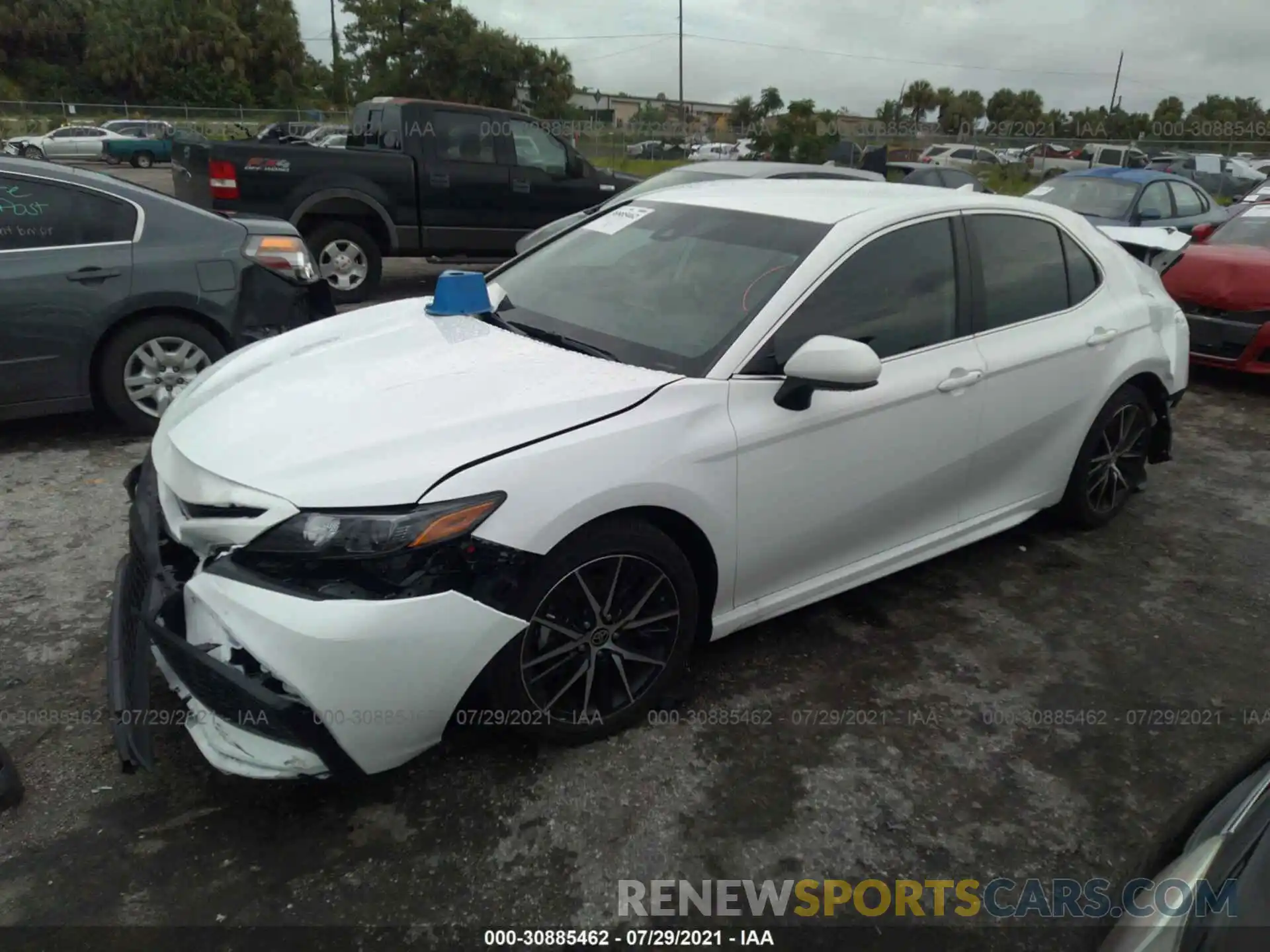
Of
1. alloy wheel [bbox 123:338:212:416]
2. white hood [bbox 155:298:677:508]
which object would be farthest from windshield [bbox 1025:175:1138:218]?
white hood [bbox 155:298:677:508]

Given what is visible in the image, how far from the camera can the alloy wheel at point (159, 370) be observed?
5137 millimetres

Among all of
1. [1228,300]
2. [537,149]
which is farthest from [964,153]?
[1228,300]

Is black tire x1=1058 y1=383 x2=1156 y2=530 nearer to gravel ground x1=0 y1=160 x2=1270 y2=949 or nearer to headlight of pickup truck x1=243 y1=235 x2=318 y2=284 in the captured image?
gravel ground x1=0 y1=160 x2=1270 y2=949

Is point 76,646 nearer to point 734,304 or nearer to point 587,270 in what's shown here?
point 587,270

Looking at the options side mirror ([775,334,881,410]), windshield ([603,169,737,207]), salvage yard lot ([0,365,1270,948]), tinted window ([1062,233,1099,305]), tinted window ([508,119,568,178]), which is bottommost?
salvage yard lot ([0,365,1270,948])

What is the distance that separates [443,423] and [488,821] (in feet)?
3.63

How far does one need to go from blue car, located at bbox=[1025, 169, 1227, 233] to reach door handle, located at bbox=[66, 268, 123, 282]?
30.4ft

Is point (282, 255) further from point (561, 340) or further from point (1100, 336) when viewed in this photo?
point (1100, 336)

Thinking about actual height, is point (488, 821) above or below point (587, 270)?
below

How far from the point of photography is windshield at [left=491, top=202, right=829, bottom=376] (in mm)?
3045

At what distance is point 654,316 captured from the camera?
3205 millimetres

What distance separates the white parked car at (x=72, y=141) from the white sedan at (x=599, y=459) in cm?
3604

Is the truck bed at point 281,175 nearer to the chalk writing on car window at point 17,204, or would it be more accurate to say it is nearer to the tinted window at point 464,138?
the tinted window at point 464,138

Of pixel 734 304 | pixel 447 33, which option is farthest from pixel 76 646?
pixel 447 33
